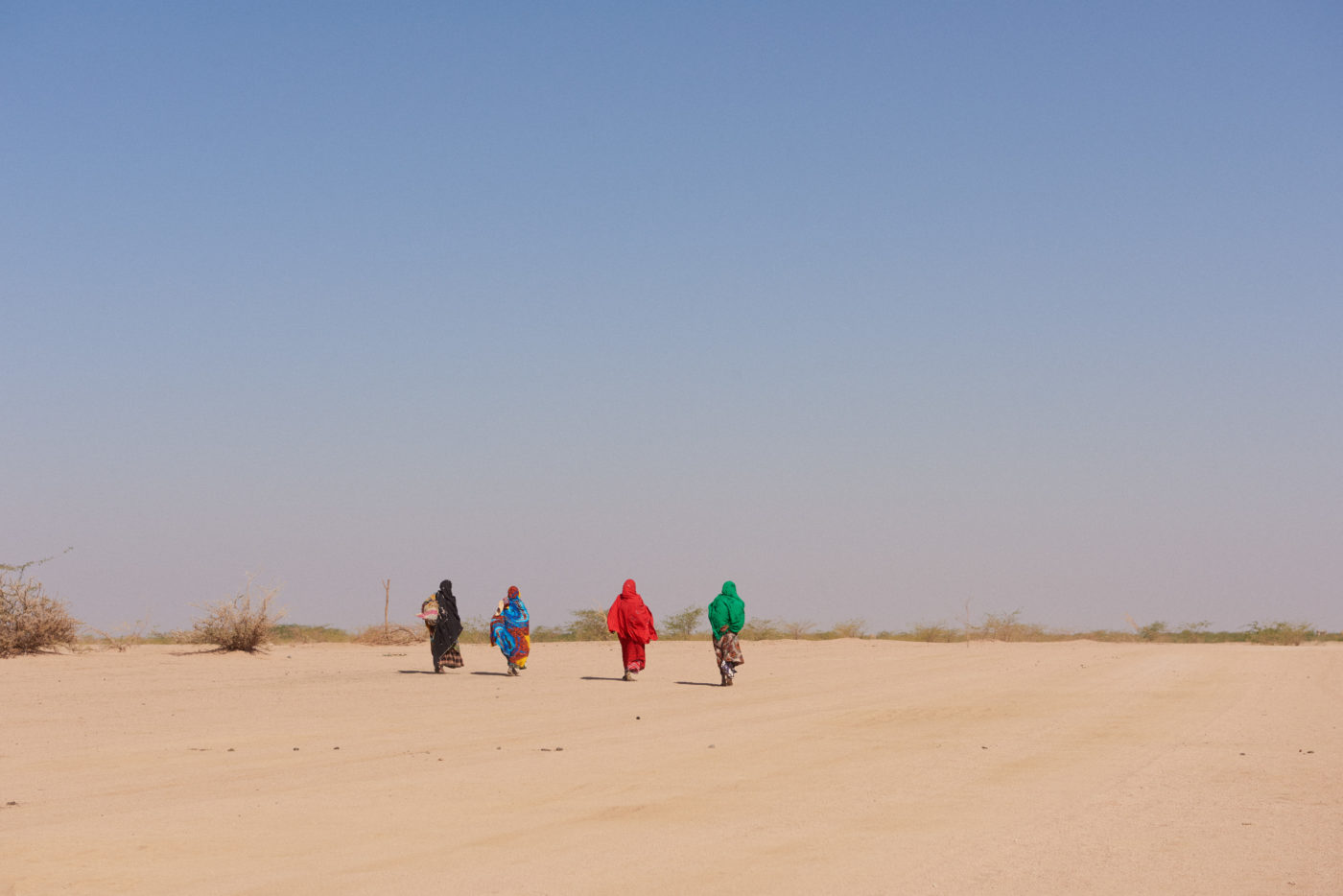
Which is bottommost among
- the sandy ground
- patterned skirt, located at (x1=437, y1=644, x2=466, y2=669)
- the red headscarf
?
the sandy ground

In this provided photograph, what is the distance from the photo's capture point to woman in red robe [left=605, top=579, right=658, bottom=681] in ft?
81.6

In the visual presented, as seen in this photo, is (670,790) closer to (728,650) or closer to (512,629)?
(728,650)

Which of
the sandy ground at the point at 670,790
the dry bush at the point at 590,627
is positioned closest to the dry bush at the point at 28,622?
the sandy ground at the point at 670,790

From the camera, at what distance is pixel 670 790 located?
413 inches

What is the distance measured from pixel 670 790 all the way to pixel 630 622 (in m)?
14.4

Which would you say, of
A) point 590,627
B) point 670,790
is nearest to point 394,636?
point 590,627

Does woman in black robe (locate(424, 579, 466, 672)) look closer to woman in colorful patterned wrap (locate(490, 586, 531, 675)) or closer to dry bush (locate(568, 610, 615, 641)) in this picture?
woman in colorful patterned wrap (locate(490, 586, 531, 675))

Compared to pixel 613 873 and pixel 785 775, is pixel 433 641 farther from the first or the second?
pixel 613 873

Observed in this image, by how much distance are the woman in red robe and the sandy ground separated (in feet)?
9.09

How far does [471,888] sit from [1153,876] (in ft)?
12.9

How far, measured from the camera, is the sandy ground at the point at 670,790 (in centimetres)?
736

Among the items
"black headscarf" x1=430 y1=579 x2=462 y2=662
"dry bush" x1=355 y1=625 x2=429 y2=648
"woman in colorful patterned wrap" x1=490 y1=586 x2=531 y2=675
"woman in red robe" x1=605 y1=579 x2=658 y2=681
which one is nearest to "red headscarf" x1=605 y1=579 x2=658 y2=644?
"woman in red robe" x1=605 y1=579 x2=658 y2=681

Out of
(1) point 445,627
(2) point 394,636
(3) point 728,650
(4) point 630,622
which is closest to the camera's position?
(3) point 728,650

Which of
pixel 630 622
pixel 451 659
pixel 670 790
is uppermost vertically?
pixel 630 622
